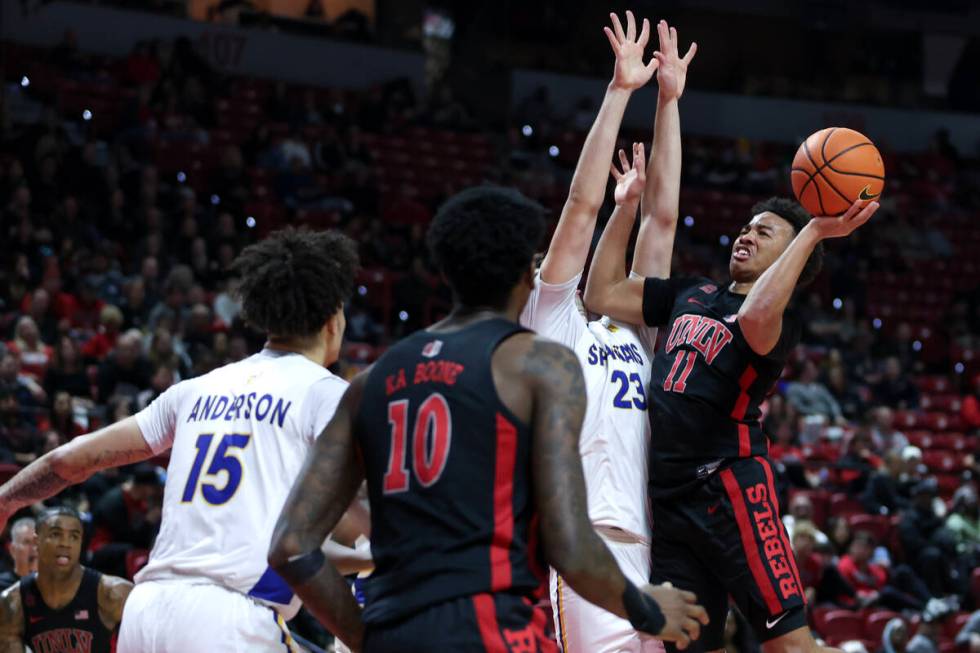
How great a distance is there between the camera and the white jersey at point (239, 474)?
3.95 meters

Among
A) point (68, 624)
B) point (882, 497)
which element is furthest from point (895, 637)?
point (68, 624)

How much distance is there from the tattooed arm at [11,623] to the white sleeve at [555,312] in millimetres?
2986

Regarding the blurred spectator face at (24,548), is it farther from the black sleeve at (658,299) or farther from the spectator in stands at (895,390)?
the spectator in stands at (895,390)

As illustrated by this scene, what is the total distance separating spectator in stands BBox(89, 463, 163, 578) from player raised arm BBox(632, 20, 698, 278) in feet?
A: 17.3

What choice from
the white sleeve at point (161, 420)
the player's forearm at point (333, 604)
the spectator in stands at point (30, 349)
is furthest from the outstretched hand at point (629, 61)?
the spectator in stands at point (30, 349)

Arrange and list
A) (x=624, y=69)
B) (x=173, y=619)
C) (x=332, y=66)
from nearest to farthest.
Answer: (x=173, y=619) < (x=624, y=69) < (x=332, y=66)

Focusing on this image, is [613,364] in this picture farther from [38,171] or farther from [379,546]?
[38,171]

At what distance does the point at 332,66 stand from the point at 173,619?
62.3 feet

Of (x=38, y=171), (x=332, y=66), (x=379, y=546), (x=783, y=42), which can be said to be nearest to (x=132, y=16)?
(x=332, y=66)

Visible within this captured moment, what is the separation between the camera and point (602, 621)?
16.8ft

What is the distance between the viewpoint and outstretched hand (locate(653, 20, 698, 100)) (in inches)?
226

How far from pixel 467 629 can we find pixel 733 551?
215 centimetres

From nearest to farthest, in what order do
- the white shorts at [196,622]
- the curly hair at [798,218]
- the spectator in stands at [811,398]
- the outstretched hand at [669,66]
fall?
the white shorts at [196,622]
the curly hair at [798,218]
the outstretched hand at [669,66]
the spectator in stands at [811,398]

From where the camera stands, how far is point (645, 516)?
210 inches
